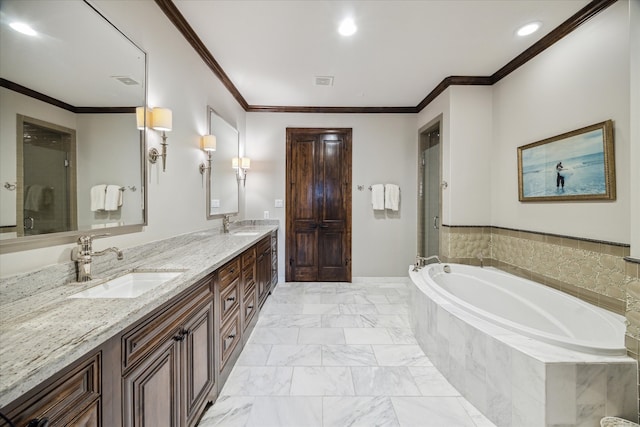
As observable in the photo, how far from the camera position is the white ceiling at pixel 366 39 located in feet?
6.47

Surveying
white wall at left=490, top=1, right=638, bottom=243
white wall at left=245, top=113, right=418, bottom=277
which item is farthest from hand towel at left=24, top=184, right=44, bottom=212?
white wall at left=245, top=113, right=418, bottom=277

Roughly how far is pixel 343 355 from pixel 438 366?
726 millimetres

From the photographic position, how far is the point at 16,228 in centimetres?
99

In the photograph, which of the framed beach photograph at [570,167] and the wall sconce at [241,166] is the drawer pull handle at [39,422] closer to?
the framed beach photograph at [570,167]

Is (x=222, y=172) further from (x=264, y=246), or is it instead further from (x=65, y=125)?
(x=65, y=125)

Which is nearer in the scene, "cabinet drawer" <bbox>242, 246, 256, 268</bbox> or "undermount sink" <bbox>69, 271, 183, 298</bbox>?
"undermount sink" <bbox>69, 271, 183, 298</bbox>

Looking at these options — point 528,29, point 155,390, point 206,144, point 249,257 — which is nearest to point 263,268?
point 249,257

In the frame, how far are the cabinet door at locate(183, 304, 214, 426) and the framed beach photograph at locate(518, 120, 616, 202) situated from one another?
2.75m

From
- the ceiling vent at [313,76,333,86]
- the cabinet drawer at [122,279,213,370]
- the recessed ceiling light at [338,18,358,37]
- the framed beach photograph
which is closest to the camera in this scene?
the cabinet drawer at [122,279,213,370]

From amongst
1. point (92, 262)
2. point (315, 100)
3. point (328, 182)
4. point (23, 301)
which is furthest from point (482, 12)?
point (23, 301)

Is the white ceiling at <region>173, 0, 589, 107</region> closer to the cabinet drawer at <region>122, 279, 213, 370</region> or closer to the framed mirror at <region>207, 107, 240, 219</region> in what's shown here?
the framed mirror at <region>207, 107, 240, 219</region>

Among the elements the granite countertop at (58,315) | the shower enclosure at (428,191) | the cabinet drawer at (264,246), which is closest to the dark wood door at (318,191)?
the cabinet drawer at (264,246)

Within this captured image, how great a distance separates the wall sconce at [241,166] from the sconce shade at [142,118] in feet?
5.67

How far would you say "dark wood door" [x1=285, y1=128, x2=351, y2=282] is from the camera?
4059 mm
